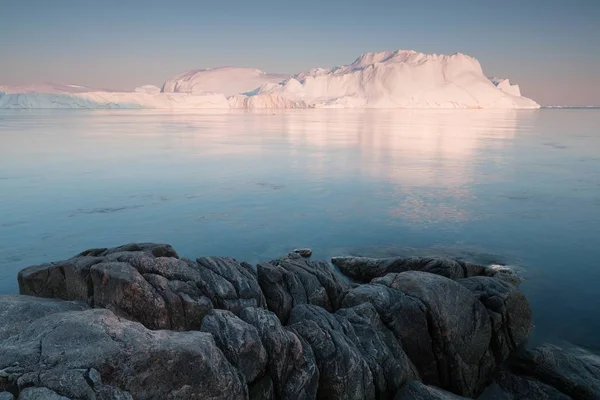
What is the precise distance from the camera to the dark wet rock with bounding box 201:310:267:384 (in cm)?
519

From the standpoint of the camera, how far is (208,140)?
1462 inches

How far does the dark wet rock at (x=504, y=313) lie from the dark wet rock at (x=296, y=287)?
8.43 feet

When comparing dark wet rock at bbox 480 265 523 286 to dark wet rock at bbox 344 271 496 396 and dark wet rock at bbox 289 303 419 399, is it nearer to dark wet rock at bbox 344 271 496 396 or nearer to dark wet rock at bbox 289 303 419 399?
dark wet rock at bbox 344 271 496 396

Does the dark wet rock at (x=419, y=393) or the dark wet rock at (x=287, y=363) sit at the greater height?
the dark wet rock at (x=287, y=363)

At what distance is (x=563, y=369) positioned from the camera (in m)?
6.87

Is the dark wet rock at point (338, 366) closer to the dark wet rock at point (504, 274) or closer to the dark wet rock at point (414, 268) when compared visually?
the dark wet rock at point (414, 268)

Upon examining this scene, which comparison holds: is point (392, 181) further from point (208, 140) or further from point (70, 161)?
point (208, 140)

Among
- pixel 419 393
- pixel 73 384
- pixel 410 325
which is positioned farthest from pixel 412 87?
pixel 73 384

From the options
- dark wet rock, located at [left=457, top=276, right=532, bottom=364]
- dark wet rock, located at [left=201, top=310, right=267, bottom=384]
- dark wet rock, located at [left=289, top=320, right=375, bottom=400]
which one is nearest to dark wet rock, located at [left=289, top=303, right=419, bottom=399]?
dark wet rock, located at [left=289, top=320, right=375, bottom=400]

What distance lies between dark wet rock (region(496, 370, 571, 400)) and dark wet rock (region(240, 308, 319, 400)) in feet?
11.3

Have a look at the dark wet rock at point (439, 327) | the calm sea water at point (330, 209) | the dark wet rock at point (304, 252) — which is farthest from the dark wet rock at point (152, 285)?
the dark wet rock at point (304, 252)

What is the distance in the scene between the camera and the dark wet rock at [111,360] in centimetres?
408

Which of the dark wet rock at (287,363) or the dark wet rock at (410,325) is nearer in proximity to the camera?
the dark wet rock at (287,363)

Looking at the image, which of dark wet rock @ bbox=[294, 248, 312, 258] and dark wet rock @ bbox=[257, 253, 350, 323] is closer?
dark wet rock @ bbox=[257, 253, 350, 323]
